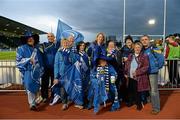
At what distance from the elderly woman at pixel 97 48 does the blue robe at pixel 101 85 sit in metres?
0.26

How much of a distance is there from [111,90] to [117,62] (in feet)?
2.39

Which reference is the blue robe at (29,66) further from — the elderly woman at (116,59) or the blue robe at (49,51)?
the elderly woman at (116,59)

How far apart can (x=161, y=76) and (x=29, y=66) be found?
5748 millimetres

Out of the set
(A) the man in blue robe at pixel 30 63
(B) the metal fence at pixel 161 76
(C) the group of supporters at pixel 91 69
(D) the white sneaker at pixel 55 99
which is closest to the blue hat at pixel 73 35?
(C) the group of supporters at pixel 91 69

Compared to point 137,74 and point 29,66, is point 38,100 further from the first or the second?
point 137,74

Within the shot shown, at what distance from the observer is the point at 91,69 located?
6539mm

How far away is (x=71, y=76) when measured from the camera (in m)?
6.45

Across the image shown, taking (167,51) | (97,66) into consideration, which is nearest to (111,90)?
(97,66)

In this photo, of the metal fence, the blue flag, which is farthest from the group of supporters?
the metal fence

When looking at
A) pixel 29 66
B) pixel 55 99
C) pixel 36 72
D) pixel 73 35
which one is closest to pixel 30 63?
pixel 29 66

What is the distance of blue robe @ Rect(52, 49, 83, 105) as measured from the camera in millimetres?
6344

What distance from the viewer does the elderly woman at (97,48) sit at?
6344 mm

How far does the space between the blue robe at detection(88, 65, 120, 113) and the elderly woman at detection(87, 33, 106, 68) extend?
0.86 feet

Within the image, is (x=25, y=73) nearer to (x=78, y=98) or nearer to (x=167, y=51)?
(x=78, y=98)
